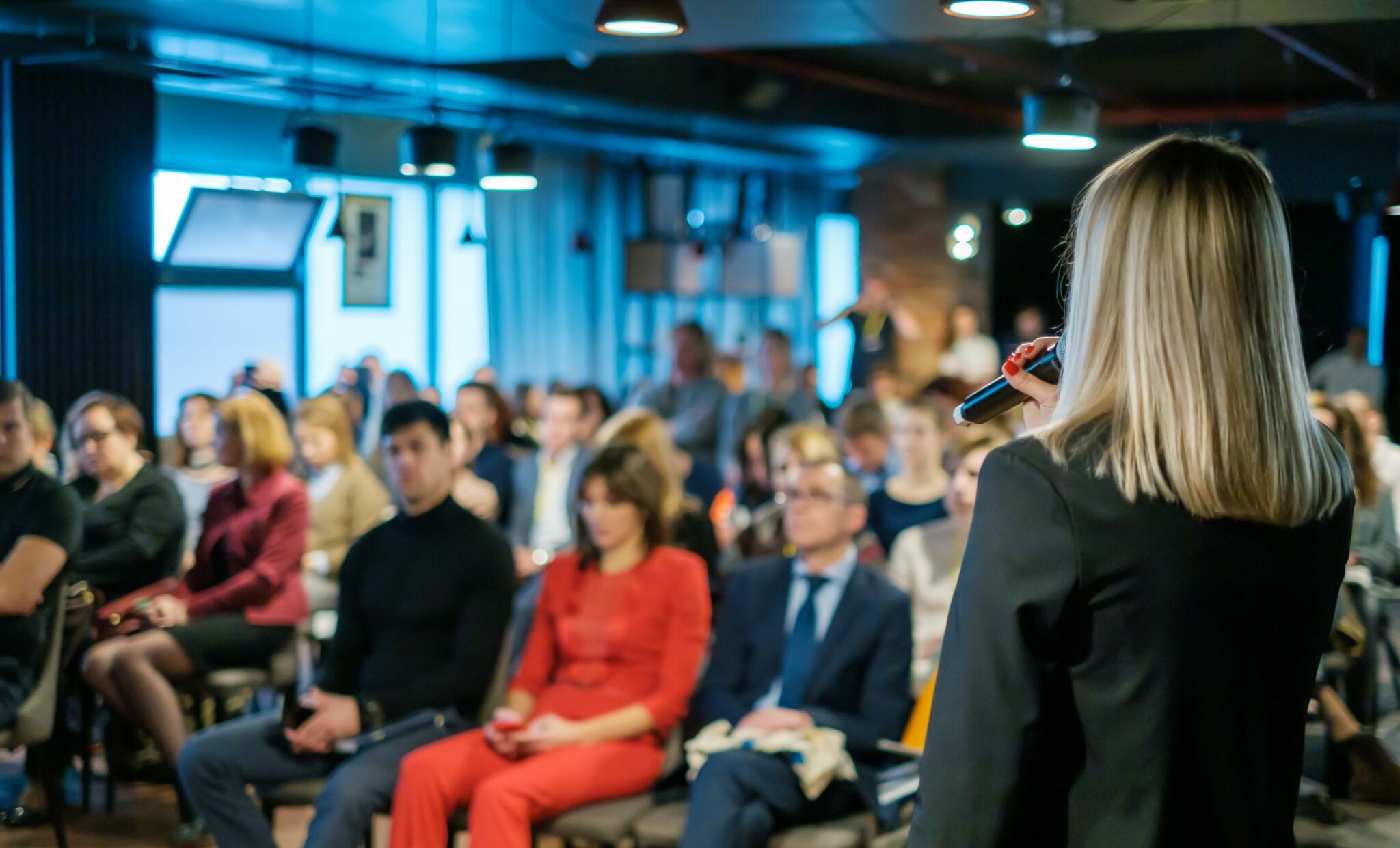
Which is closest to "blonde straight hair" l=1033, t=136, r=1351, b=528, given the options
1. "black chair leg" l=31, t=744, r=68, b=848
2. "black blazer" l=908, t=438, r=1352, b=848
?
"black blazer" l=908, t=438, r=1352, b=848

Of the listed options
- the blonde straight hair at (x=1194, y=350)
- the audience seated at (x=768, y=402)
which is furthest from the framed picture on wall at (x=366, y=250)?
the blonde straight hair at (x=1194, y=350)

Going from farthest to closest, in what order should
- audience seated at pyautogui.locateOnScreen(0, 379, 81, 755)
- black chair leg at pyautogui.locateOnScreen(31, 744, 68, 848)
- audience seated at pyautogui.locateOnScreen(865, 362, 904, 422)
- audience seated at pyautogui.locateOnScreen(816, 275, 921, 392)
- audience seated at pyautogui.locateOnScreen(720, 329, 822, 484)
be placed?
audience seated at pyautogui.locateOnScreen(816, 275, 921, 392) → audience seated at pyautogui.locateOnScreen(865, 362, 904, 422) → audience seated at pyautogui.locateOnScreen(720, 329, 822, 484) → black chair leg at pyautogui.locateOnScreen(31, 744, 68, 848) → audience seated at pyautogui.locateOnScreen(0, 379, 81, 755)

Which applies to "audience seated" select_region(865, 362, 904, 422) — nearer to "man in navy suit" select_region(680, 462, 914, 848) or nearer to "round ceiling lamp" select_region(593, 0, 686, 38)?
"round ceiling lamp" select_region(593, 0, 686, 38)

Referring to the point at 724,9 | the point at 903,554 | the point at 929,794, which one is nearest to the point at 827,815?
the point at 903,554

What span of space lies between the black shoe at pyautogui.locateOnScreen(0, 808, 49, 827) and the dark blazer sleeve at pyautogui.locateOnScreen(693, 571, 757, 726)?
2.32m

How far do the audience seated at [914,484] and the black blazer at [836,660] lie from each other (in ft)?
5.26

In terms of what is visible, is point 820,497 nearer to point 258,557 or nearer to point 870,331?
point 258,557

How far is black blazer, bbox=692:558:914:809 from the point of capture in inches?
127

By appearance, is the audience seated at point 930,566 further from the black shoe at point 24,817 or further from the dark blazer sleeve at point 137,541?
the black shoe at point 24,817

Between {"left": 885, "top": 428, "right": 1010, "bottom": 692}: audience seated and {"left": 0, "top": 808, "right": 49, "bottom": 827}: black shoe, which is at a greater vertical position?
{"left": 885, "top": 428, "right": 1010, "bottom": 692}: audience seated

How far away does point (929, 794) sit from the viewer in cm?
116

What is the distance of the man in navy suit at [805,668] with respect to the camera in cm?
302

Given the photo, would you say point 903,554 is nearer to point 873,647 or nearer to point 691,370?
point 873,647

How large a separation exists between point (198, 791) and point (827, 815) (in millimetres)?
1514
